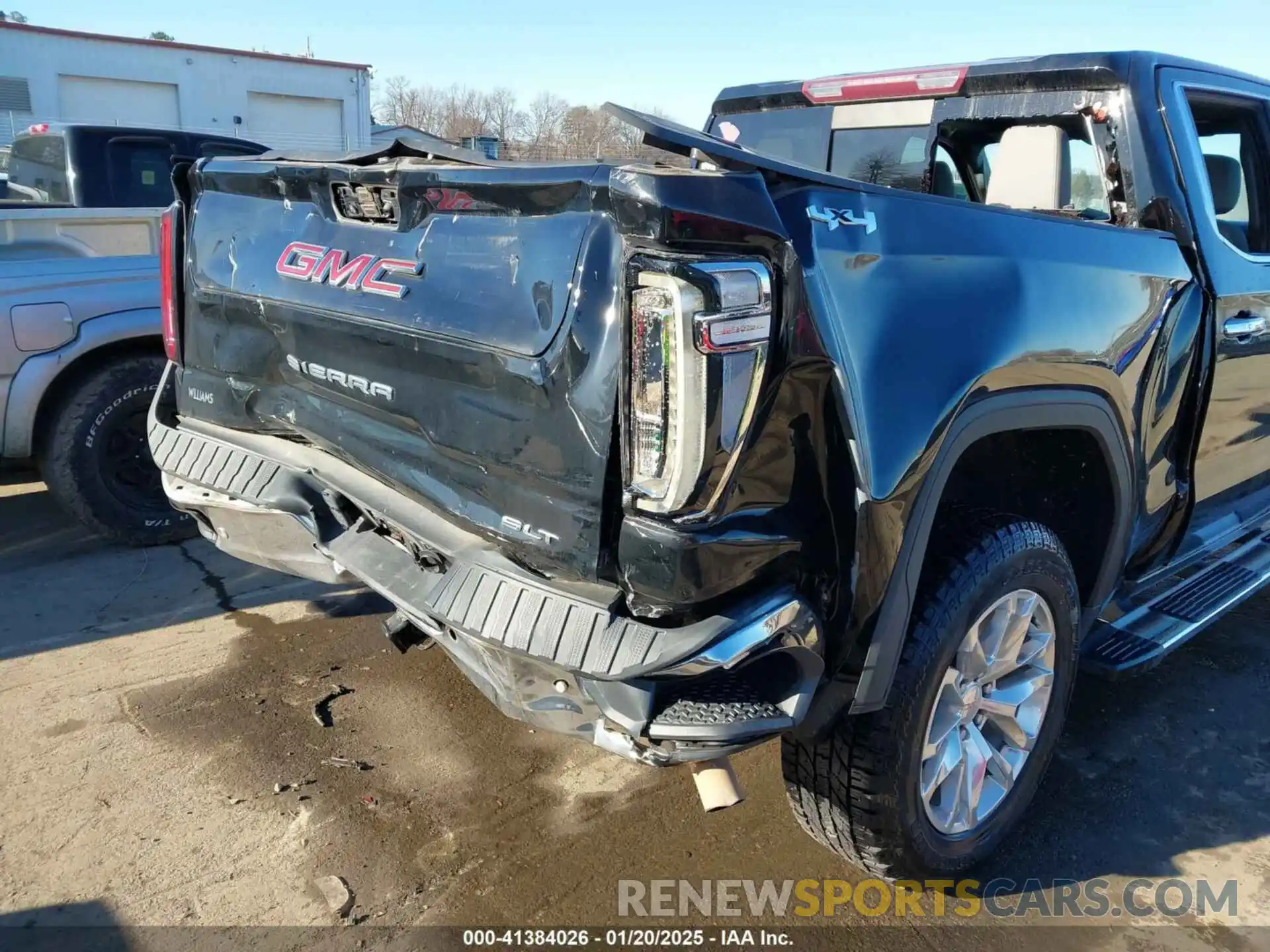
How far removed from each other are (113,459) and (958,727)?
400 centimetres

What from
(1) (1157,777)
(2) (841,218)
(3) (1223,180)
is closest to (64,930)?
(2) (841,218)

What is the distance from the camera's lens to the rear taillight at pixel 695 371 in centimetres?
175

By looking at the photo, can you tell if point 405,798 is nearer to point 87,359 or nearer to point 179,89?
point 87,359

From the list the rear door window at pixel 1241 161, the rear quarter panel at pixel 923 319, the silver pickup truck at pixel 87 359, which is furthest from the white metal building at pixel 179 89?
A: the rear quarter panel at pixel 923 319

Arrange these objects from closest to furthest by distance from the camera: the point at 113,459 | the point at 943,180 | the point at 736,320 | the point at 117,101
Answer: the point at 736,320 < the point at 943,180 < the point at 113,459 < the point at 117,101

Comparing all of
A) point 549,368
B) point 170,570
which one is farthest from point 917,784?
point 170,570

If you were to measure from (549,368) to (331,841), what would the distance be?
1.57 m

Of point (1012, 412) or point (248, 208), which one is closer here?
point (1012, 412)

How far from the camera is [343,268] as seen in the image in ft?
8.18

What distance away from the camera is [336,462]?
2.71 m

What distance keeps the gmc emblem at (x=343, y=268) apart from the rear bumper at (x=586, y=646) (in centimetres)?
53

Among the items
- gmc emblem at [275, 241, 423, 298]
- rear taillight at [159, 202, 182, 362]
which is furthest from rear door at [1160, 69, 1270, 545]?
rear taillight at [159, 202, 182, 362]

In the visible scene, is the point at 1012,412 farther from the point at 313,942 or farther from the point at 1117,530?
the point at 313,942

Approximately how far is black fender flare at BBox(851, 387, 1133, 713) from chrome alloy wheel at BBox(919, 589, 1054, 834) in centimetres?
31
